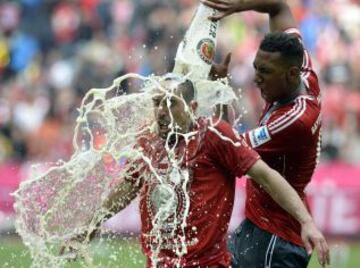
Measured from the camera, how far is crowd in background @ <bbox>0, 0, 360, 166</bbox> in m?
18.3

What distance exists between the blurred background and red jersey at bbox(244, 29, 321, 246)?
7502mm

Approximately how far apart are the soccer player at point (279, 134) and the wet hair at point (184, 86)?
24.0 inches

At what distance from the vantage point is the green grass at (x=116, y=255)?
958 cm

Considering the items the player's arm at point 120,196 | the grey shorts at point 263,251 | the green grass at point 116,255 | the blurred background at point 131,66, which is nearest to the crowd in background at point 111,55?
the blurred background at point 131,66

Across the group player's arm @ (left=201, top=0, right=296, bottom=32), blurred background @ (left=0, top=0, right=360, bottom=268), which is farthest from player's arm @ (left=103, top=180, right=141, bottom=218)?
blurred background @ (left=0, top=0, right=360, bottom=268)

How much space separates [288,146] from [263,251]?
776mm

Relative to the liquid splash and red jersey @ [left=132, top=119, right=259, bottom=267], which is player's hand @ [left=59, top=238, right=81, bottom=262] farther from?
red jersey @ [left=132, top=119, right=259, bottom=267]

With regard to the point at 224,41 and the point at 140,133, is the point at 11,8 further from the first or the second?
the point at 140,133

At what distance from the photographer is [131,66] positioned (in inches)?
729

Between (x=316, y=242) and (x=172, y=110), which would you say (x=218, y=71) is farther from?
(x=316, y=242)

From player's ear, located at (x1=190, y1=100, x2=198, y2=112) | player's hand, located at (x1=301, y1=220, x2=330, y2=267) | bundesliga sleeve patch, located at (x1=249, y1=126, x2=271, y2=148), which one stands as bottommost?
player's hand, located at (x1=301, y1=220, x2=330, y2=267)

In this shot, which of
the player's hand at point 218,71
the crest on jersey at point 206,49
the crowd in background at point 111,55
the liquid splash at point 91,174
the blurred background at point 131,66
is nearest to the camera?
the liquid splash at point 91,174

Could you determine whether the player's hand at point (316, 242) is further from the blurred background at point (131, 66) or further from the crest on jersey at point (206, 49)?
the blurred background at point (131, 66)

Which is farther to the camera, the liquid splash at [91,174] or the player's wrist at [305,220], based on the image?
the liquid splash at [91,174]
